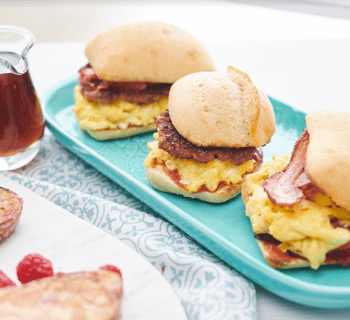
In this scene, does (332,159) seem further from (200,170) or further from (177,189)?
(177,189)

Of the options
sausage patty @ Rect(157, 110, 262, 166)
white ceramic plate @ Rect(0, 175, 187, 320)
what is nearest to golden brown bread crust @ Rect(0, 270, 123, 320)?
white ceramic plate @ Rect(0, 175, 187, 320)

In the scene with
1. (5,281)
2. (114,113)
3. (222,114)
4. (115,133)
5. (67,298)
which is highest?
(222,114)

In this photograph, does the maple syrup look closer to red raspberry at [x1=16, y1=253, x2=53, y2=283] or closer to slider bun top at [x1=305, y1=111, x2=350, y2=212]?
red raspberry at [x1=16, y1=253, x2=53, y2=283]

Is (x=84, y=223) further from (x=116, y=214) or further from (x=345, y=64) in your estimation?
(x=345, y=64)

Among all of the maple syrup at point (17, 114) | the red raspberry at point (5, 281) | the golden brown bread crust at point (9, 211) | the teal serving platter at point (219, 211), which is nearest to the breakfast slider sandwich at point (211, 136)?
the teal serving platter at point (219, 211)

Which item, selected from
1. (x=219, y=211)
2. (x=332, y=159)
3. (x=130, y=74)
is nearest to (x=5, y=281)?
(x=219, y=211)

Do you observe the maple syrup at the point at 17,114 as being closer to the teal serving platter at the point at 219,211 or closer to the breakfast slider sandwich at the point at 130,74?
the teal serving platter at the point at 219,211

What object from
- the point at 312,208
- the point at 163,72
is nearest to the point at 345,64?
the point at 163,72
